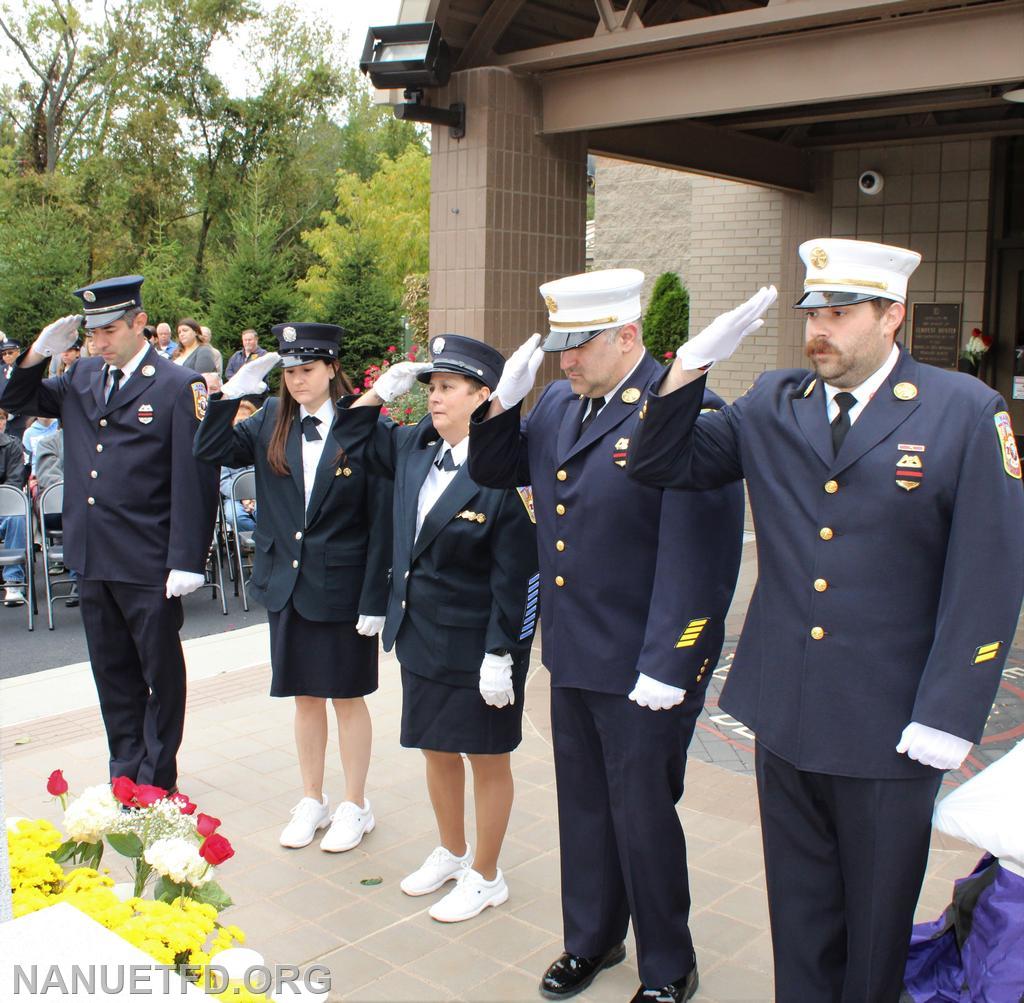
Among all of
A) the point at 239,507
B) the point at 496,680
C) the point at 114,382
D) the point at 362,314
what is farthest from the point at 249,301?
the point at 496,680

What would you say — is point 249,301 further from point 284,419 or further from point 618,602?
point 618,602

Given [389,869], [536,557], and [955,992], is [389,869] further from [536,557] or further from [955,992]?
[955,992]

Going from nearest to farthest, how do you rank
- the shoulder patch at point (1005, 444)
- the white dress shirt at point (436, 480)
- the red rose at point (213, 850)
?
the red rose at point (213, 850), the shoulder patch at point (1005, 444), the white dress shirt at point (436, 480)

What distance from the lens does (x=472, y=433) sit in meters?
3.35

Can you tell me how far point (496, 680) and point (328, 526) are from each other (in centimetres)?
104

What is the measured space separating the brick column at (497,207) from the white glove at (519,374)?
14.7 feet

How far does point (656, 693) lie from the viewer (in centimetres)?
305

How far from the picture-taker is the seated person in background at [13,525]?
8.55m

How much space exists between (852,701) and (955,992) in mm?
917

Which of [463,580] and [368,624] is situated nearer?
[463,580]

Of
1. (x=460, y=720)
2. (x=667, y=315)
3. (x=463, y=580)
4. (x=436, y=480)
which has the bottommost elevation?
(x=460, y=720)

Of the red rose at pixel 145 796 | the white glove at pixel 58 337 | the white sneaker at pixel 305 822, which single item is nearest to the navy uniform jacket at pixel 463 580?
the white sneaker at pixel 305 822

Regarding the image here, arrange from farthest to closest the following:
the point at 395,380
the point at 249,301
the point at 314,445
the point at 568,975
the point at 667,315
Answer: the point at 249,301
the point at 667,315
the point at 314,445
the point at 395,380
the point at 568,975

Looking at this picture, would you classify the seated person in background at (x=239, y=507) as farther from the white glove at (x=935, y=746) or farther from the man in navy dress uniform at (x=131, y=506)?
the white glove at (x=935, y=746)
